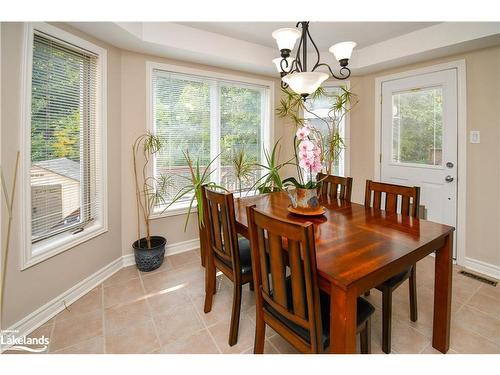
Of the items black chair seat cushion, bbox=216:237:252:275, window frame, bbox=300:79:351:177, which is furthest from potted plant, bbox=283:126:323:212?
window frame, bbox=300:79:351:177

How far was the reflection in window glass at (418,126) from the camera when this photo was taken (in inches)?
111

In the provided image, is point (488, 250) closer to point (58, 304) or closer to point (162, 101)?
point (162, 101)

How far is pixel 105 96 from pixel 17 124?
0.87 m

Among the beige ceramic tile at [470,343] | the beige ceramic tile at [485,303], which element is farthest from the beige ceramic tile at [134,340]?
the beige ceramic tile at [485,303]

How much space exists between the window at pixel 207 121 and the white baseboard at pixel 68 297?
85cm

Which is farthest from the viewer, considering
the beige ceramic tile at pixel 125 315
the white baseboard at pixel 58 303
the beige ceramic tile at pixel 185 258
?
the beige ceramic tile at pixel 185 258

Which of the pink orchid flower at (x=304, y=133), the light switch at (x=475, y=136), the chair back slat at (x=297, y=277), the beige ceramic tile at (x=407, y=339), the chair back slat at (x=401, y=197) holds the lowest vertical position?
the beige ceramic tile at (x=407, y=339)

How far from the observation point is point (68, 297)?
6.77 ft

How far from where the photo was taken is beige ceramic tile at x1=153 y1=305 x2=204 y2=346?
172cm

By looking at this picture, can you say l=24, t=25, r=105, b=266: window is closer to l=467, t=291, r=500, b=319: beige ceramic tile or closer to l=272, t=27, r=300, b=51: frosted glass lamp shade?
l=272, t=27, r=300, b=51: frosted glass lamp shade

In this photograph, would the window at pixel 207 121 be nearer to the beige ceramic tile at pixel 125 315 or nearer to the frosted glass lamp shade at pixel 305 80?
the beige ceramic tile at pixel 125 315
